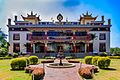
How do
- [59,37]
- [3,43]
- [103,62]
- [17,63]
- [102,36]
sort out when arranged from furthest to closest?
[3,43]
[102,36]
[59,37]
[103,62]
[17,63]

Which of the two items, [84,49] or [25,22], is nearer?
[84,49]

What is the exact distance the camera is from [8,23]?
5159cm

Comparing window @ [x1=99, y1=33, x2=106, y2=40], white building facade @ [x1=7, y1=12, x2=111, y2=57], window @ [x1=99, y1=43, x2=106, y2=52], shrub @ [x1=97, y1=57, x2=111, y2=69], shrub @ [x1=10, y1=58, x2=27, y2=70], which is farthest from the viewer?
window @ [x1=99, y1=43, x2=106, y2=52]

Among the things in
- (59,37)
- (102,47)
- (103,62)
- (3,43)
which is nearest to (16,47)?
(3,43)

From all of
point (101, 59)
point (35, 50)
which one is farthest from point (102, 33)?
point (101, 59)

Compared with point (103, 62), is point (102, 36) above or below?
above

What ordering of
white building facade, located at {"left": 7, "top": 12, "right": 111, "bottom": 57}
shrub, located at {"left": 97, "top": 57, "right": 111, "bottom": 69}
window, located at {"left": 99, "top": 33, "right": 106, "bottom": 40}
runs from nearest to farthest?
shrub, located at {"left": 97, "top": 57, "right": 111, "bottom": 69}, white building facade, located at {"left": 7, "top": 12, "right": 111, "bottom": 57}, window, located at {"left": 99, "top": 33, "right": 106, "bottom": 40}

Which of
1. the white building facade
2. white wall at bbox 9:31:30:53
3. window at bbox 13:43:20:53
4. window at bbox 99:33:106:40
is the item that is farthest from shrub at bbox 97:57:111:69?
window at bbox 13:43:20:53

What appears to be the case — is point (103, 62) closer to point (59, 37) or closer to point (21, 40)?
point (59, 37)

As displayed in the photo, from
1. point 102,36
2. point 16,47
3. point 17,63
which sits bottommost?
point 17,63

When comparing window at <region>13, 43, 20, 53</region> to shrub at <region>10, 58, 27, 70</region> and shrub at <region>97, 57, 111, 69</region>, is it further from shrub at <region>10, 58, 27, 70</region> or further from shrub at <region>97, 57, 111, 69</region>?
shrub at <region>97, 57, 111, 69</region>

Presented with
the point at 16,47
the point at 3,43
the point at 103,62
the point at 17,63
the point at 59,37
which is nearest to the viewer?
the point at 17,63

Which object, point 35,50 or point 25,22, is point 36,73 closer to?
point 35,50

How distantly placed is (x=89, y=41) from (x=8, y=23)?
1779cm
